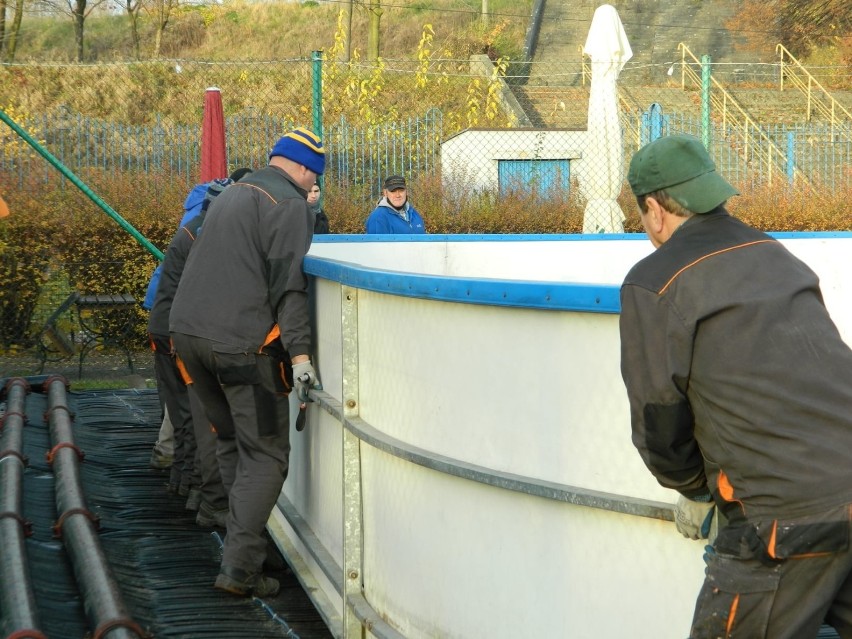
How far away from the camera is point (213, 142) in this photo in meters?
9.05

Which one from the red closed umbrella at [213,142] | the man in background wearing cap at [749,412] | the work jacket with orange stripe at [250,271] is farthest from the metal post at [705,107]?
the man in background wearing cap at [749,412]

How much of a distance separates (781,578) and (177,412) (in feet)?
15.0

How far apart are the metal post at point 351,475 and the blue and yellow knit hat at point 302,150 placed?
0.98 metres

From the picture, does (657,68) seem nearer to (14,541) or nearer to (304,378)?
(304,378)

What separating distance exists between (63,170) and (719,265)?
759 cm

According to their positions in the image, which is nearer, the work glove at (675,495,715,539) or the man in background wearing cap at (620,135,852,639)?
the man in background wearing cap at (620,135,852,639)

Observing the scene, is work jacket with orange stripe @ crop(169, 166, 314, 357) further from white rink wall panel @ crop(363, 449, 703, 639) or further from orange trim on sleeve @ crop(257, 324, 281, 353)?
white rink wall panel @ crop(363, 449, 703, 639)

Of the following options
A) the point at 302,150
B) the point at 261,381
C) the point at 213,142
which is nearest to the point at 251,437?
the point at 261,381

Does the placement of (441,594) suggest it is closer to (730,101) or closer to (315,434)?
(315,434)

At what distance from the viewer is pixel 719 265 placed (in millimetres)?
2330

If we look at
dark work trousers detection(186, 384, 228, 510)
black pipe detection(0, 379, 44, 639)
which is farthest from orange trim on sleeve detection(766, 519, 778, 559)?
dark work trousers detection(186, 384, 228, 510)

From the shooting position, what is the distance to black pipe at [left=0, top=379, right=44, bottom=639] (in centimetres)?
388

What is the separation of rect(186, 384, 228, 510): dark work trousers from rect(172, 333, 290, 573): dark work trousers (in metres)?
0.85

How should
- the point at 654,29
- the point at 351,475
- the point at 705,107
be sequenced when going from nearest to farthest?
the point at 351,475
the point at 705,107
the point at 654,29
